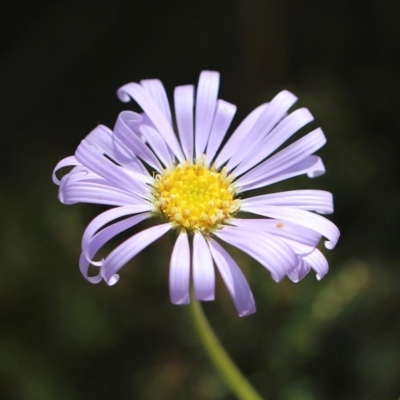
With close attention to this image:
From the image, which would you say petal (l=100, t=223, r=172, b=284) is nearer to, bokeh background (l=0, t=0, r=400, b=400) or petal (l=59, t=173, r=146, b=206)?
petal (l=59, t=173, r=146, b=206)

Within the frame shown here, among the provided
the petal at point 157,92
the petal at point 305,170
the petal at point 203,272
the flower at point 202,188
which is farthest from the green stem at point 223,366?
the petal at point 157,92

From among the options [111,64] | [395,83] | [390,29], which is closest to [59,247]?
[111,64]

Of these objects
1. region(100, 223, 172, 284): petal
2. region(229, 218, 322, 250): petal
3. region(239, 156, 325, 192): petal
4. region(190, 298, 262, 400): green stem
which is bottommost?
region(190, 298, 262, 400): green stem

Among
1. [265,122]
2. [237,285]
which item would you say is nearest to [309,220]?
[237,285]

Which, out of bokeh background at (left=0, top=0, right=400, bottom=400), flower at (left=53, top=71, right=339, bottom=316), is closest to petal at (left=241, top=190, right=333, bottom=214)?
flower at (left=53, top=71, right=339, bottom=316)

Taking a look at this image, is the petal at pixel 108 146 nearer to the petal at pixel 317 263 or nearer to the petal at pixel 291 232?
the petal at pixel 291 232

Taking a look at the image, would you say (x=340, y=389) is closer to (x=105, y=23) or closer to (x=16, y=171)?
(x=16, y=171)
